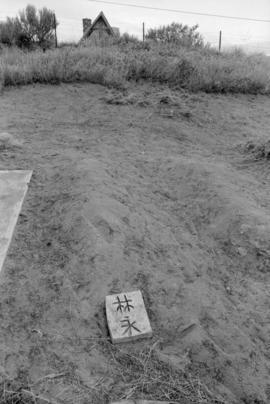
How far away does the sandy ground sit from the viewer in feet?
6.95

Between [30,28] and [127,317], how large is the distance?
15.4m

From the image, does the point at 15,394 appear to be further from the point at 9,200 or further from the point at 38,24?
the point at 38,24

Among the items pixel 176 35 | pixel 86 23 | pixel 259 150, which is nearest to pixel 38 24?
pixel 86 23

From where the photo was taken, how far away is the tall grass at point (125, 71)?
720cm

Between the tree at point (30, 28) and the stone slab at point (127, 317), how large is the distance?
14456 mm

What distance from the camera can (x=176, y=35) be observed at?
577 inches

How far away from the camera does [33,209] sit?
3383mm

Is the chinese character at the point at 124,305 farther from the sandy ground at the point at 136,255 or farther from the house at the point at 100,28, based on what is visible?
the house at the point at 100,28

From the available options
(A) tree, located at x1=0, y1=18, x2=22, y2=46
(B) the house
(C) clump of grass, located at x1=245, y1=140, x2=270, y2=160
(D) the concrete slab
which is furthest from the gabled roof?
(D) the concrete slab

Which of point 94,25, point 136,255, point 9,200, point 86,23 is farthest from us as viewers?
point 86,23

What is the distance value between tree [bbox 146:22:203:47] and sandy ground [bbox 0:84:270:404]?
995 cm

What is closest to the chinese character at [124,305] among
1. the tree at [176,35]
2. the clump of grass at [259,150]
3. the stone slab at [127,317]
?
the stone slab at [127,317]

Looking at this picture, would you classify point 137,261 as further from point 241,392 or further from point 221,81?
point 221,81

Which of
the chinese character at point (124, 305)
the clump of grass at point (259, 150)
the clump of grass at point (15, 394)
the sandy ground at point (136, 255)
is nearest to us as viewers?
the clump of grass at point (15, 394)
